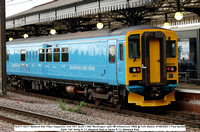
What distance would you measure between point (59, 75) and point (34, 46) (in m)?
3.28

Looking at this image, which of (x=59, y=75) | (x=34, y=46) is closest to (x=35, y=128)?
(x=59, y=75)

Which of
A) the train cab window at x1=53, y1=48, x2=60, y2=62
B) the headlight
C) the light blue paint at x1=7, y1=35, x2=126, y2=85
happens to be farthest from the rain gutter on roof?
the headlight

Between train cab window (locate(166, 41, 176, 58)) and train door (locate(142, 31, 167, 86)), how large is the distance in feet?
1.39

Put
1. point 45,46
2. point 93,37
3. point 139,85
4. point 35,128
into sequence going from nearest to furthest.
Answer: point 35,128 < point 139,85 < point 93,37 < point 45,46

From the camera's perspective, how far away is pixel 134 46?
40.4 ft

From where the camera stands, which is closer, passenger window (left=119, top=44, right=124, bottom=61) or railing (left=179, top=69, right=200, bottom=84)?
passenger window (left=119, top=44, right=124, bottom=61)

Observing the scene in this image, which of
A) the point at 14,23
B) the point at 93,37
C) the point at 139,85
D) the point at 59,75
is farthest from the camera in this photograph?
the point at 14,23

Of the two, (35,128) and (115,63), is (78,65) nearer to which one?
(115,63)

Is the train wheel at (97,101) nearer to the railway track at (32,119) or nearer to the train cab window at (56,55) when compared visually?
the train cab window at (56,55)

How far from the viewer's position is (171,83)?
41.5ft

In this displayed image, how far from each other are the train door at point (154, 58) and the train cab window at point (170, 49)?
16.7 inches

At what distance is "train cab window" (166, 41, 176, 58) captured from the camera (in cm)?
1275

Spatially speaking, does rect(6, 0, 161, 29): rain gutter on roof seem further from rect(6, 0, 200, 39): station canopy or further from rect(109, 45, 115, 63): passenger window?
rect(109, 45, 115, 63): passenger window

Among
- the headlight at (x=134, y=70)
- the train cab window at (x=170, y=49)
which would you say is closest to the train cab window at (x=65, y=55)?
the headlight at (x=134, y=70)
